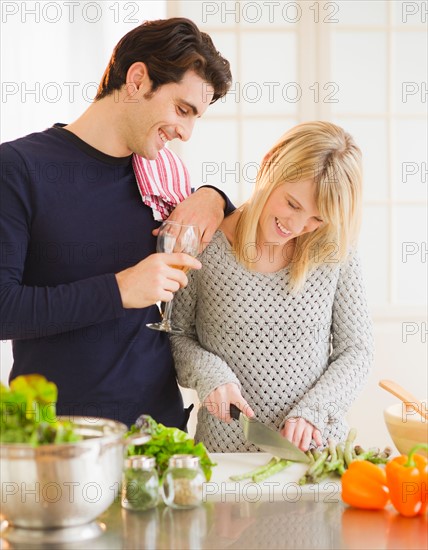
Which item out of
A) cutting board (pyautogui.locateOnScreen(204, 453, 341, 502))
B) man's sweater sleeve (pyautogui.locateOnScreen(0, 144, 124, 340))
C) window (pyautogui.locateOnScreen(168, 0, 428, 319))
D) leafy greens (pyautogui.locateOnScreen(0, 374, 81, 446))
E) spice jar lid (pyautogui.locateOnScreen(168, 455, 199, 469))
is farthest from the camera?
window (pyautogui.locateOnScreen(168, 0, 428, 319))

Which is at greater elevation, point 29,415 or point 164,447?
point 29,415

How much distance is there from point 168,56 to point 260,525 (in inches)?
45.5

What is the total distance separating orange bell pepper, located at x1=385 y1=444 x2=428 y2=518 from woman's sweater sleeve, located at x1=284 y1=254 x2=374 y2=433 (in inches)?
21.4

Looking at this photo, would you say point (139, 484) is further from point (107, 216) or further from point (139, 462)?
point (107, 216)

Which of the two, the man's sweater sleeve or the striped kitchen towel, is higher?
the striped kitchen towel

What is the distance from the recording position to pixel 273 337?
2.12 m

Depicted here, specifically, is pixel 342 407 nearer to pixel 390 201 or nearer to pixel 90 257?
pixel 90 257

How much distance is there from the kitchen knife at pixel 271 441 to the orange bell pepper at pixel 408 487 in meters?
0.28

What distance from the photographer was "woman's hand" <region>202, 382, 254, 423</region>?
6.23ft

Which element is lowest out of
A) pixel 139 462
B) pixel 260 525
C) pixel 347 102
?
pixel 260 525

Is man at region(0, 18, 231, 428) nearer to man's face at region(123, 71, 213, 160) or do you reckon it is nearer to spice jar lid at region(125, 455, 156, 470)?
man's face at region(123, 71, 213, 160)

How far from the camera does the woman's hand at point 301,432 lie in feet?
6.26

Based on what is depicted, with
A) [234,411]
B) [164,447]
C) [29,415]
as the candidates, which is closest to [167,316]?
[234,411]

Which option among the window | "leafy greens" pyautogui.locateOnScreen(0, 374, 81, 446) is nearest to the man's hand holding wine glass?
"leafy greens" pyautogui.locateOnScreen(0, 374, 81, 446)
